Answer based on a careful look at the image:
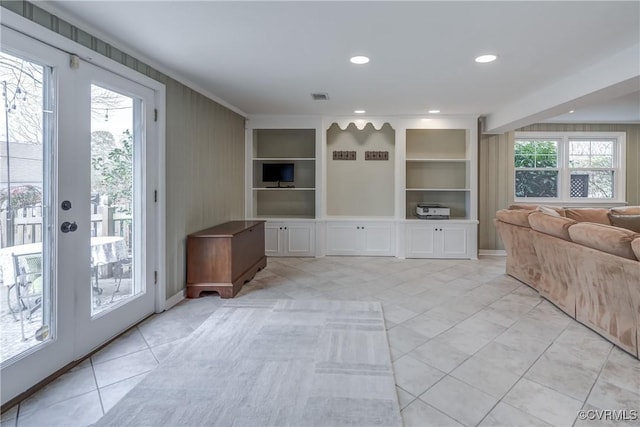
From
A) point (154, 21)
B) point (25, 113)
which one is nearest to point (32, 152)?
point (25, 113)

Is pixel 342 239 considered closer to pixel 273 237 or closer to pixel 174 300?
pixel 273 237

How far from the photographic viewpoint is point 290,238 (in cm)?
554

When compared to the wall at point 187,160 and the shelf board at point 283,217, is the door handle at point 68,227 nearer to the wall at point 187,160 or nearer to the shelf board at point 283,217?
the wall at point 187,160

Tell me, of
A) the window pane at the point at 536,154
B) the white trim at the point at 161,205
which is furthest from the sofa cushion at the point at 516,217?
the white trim at the point at 161,205

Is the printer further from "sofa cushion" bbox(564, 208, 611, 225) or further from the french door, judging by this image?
the french door

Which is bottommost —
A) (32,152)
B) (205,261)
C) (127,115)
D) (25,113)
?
(205,261)

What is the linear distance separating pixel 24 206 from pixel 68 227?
289 mm

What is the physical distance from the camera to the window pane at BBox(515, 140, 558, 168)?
239 inches

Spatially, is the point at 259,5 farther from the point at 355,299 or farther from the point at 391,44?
the point at 355,299

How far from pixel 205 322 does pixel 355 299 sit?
1482mm

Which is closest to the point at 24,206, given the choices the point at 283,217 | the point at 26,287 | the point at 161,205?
the point at 26,287

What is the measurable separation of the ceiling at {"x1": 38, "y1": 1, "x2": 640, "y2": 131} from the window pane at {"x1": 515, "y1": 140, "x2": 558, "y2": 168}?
2.02 meters

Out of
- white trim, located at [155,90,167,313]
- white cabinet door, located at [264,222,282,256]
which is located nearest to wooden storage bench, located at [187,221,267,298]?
white trim, located at [155,90,167,313]

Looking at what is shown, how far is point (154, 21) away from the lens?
2.23 m
